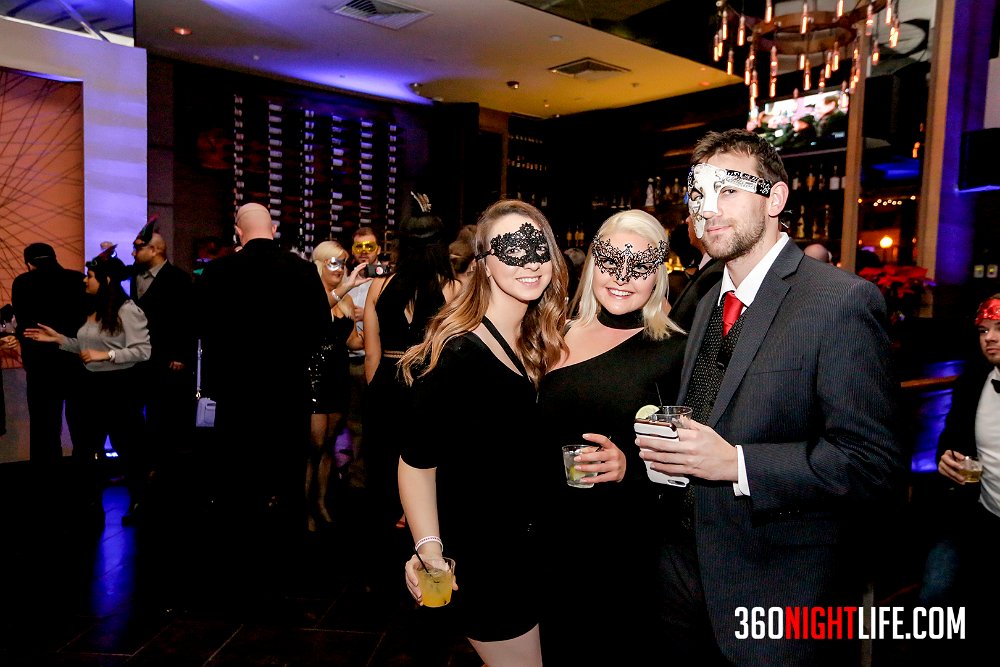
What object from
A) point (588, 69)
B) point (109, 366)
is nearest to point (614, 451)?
point (109, 366)

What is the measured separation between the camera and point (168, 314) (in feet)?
15.1

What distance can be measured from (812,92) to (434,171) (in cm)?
440

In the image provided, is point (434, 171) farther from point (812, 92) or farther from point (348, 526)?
point (348, 526)

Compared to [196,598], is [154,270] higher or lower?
higher

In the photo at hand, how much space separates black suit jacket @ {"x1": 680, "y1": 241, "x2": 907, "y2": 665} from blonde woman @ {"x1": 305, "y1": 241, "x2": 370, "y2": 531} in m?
2.67

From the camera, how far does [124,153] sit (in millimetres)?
5777

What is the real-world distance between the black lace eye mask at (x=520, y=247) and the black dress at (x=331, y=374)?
2.07 m

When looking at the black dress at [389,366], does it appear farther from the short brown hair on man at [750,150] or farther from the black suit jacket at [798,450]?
the black suit jacket at [798,450]

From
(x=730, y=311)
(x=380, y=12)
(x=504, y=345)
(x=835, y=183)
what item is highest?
(x=380, y=12)

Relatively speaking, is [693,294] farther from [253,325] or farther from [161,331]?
[161,331]

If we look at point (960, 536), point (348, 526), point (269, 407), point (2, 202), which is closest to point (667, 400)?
point (960, 536)

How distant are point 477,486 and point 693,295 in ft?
4.43

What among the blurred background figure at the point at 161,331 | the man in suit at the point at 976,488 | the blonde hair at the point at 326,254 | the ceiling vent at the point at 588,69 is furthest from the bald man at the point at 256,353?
the ceiling vent at the point at 588,69

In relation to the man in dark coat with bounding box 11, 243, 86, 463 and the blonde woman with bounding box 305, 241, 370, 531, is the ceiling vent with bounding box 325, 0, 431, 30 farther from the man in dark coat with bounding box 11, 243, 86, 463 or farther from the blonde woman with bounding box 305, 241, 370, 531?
the man in dark coat with bounding box 11, 243, 86, 463
